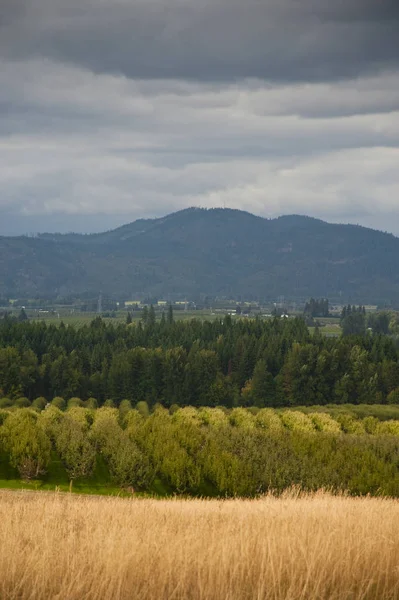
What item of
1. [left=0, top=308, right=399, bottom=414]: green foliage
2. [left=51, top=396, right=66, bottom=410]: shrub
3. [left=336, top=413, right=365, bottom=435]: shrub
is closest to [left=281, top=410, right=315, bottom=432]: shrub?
[left=336, top=413, right=365, bottom=435]: shrub

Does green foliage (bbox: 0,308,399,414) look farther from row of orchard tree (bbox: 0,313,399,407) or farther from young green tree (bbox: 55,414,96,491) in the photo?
young green tree (bbox: 55,414,96,491)

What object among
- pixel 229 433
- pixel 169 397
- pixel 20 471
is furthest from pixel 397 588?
pixel 169 397

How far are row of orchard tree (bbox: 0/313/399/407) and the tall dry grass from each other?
360ft

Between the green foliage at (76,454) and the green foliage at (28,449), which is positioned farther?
the green foliage at (76,454)

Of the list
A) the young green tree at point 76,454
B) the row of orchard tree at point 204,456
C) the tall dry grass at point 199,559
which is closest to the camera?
the tall dry grass at point 199,559

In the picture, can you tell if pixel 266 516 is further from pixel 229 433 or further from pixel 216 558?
pixel 229 433

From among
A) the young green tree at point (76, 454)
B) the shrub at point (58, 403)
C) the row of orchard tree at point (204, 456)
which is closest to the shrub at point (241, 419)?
the row of orchard tree at point (204, 456)

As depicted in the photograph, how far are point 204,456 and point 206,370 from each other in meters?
86.9

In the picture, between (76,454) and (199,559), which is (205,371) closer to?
(76,454)

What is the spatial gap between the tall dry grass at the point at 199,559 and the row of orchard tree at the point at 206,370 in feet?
360

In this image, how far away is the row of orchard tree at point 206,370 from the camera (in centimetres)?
13275

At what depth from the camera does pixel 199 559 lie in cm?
1287

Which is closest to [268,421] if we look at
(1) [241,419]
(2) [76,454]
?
(1) [241,419]

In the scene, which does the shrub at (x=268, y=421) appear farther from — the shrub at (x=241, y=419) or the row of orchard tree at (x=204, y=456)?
the row of orchard tree at (x=204, y=456)
